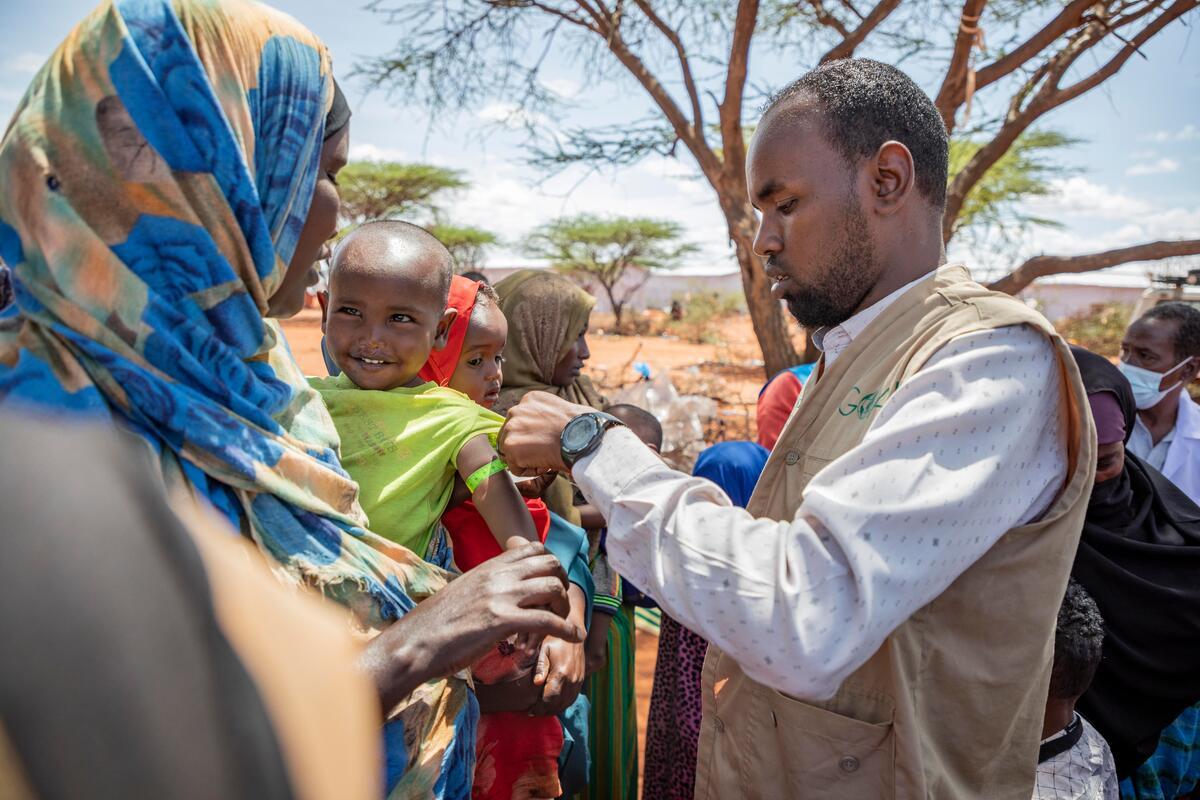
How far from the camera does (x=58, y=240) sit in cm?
103

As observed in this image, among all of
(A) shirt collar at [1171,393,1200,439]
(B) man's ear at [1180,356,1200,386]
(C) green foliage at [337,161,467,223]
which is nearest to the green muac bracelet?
(A) shirt collar at [1171,393,1200,439]

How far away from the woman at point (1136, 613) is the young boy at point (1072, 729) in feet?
1.47

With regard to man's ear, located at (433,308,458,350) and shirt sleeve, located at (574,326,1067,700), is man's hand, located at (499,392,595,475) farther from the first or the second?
man's ear, located at (433,308,458,350)

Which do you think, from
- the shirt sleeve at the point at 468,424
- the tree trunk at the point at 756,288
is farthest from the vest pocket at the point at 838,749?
the tree trunk at the point at 756,288

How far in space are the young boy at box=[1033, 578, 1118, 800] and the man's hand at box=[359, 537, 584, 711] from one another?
5.33 feet

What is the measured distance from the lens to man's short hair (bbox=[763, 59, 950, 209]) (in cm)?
172

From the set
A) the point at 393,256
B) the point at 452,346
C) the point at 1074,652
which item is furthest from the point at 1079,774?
the point at 393,256

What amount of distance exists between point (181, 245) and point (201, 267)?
0.04 meters

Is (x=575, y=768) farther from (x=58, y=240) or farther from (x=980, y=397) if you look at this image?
(x=58, y=240)

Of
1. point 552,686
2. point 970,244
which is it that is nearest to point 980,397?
point 552,686

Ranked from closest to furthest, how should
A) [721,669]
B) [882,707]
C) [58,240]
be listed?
[58,240]
[882,707]
[721,669]

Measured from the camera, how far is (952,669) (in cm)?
144

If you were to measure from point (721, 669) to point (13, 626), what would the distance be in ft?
4.55

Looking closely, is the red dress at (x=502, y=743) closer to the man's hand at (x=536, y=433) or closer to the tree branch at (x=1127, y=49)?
the man's hand at (x=536, y=433)
